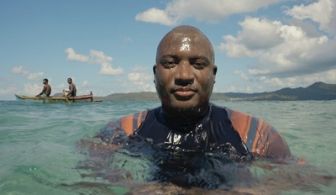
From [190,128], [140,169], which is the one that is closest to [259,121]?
[190,128]

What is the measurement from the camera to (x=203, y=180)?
4.19m

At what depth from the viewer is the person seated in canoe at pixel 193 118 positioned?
4.46 meters

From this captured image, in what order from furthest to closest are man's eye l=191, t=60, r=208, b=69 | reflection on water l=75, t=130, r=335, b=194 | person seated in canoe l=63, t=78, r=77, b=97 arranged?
person seated in canoe l=63, t=78, r=77, b=97, man's eye l=191, t=60, r=208, b=69, reflection on water l=75, t=130, r=335, b=194

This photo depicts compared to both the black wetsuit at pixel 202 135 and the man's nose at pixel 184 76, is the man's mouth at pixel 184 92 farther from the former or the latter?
the black wetsuit at pixel 202 135

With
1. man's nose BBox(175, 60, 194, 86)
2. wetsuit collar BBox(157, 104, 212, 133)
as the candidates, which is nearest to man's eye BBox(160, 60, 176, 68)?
man's nose BBox(175, 60, 194, 86)

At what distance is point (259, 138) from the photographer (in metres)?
4.88

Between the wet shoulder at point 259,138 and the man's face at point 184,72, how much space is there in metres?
0.55

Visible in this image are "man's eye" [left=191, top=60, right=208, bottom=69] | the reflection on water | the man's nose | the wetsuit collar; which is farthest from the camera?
the wetsuit collar

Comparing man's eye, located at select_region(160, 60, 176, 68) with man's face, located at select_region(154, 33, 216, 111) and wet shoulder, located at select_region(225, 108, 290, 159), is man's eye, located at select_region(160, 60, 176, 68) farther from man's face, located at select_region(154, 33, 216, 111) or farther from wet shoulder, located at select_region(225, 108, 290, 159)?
wet shoulder, located at select_region(225, 108, 290, 159)

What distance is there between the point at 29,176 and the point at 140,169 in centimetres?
128

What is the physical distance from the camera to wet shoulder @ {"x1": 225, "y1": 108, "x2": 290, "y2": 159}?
485 cm

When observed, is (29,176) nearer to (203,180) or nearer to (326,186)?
(203,180)

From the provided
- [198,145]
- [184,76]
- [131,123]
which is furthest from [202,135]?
[131,123]

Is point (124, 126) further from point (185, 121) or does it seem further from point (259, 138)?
point (259, 138)
